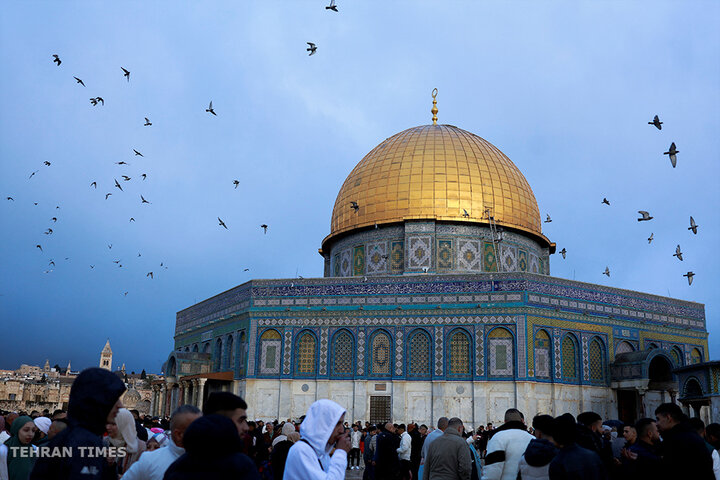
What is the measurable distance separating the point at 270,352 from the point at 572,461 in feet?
78.1

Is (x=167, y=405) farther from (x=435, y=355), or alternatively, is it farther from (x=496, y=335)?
(x=496, y=335)

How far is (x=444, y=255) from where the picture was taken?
30359 mm

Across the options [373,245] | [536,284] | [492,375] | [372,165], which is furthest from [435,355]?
[372,165]

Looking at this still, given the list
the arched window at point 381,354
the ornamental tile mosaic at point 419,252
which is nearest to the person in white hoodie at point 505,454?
the arched window at point 381,354

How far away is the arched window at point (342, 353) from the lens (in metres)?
27.7

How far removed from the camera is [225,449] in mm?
3330

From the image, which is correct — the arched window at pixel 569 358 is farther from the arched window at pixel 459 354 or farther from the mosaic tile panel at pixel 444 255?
the mosaic tile panel at pixel 444 255

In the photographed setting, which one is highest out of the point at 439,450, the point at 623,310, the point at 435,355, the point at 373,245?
the point at 373,245

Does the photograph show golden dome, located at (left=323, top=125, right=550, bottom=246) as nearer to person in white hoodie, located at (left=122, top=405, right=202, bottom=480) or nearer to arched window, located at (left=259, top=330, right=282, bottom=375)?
arched window, located at (left=259, top=330, right=282, bottom=375)

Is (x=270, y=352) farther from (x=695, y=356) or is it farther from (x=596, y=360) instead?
(x=695, y=356)

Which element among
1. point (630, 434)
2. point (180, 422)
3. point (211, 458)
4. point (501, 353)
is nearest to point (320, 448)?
point (180, 422)

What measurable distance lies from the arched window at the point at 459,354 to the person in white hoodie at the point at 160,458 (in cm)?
2301

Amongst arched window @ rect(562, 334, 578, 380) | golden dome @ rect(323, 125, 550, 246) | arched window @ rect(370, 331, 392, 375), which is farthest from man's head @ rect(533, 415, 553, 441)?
golden dome @ rect(323, 125, 550, 246)

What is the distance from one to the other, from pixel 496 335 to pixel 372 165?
37.5ft
